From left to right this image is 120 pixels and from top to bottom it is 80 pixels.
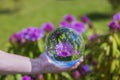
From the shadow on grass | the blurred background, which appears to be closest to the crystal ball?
the blurred background

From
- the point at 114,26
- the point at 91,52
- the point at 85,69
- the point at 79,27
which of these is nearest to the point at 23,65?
the point at 85,69

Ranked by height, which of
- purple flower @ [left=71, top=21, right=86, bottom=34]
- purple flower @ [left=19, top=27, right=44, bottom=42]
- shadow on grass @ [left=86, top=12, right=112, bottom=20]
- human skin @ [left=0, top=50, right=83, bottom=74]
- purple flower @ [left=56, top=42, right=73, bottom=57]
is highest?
purple flower @ [left=56, top=42, right=73, bottom=57]

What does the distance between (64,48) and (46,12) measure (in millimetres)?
10646

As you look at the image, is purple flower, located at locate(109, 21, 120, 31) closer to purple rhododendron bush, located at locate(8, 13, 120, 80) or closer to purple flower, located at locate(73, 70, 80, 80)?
purple rhododendron bush, located at locate(8, 13, 120, 80)

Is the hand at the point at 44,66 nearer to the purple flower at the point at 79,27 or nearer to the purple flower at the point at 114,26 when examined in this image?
the purple flower at the point at 114,26

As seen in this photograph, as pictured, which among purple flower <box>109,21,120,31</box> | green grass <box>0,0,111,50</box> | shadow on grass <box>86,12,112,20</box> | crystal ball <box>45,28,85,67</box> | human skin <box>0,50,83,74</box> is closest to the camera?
human skin <box>0,50,83,74</box>

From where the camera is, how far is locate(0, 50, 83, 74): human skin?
7.17 ft

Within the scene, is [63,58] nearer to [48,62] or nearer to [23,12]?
[48,62]

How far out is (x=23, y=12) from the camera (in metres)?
13.5

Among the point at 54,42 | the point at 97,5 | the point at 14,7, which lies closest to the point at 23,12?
the point at 14,7

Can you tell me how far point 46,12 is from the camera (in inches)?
512

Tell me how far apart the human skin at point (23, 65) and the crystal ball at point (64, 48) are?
0.04m

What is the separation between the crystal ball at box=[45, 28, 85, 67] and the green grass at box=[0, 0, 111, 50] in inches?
305

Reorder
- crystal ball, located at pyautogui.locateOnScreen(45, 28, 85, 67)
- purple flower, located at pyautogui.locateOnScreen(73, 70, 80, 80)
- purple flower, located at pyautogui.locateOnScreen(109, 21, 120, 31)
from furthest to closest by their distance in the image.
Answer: purple flower, located at pyautogui.locateOnScreen(109, 21, 120, 31) < purple flower, located at pyautogui.locateOnScreen(73, 70, 80, 80) < crystal ball, located at pyautogui.locateOnScreen(45, 28, 85, 67)
